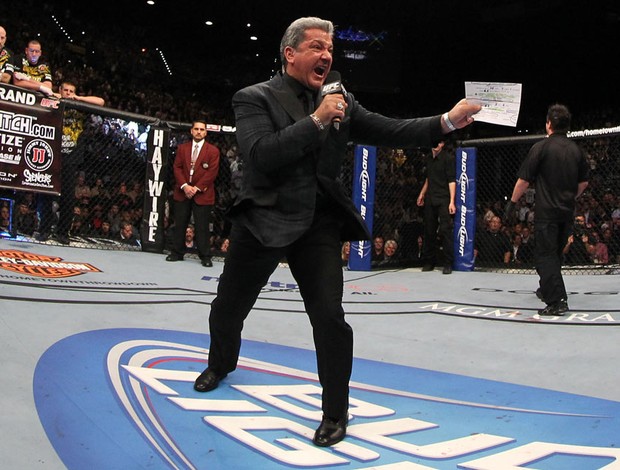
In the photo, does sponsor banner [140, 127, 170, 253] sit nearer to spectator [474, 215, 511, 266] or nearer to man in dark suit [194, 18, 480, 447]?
spectator [474, 215, 511, 266]

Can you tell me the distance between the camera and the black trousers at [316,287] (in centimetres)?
197

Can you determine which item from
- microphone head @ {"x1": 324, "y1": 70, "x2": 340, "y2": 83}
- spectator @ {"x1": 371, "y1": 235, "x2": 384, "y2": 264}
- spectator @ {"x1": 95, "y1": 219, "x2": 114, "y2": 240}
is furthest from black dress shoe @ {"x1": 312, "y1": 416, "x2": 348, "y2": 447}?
spectator @ {"x1": 371, "y1": 235, "x2": 384, "y2": 264}

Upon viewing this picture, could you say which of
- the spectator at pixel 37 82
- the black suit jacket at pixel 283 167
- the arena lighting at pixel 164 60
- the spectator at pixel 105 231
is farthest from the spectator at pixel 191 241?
the arena lighting at pixel 164 60

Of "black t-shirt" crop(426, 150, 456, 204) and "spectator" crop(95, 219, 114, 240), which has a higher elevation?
"black t-shirt" crop(426, 150, 456, 204)

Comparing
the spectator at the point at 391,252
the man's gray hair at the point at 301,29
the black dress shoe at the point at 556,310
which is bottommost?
the black dress shoe at the point at 556,310

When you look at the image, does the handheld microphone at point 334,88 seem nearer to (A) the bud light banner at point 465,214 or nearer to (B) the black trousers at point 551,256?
(B) the black trousers at point 551,256

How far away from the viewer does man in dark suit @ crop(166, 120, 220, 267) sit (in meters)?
5.81

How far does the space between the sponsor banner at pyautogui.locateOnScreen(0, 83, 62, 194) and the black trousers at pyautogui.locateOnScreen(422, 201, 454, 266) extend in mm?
3662

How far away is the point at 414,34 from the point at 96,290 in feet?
46.1

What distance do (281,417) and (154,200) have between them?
14.3ft

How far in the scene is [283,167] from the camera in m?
1.99

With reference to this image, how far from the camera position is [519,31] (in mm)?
14297

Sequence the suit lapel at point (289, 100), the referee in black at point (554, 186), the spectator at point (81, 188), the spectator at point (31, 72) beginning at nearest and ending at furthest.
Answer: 1. the suit lapel at point (289, 100)
2. the referee in black at point (554, 186)
3. the spectator at point (31, 72)
4. the spectator at point (81, 188)

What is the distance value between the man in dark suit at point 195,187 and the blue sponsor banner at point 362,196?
4.88ft
